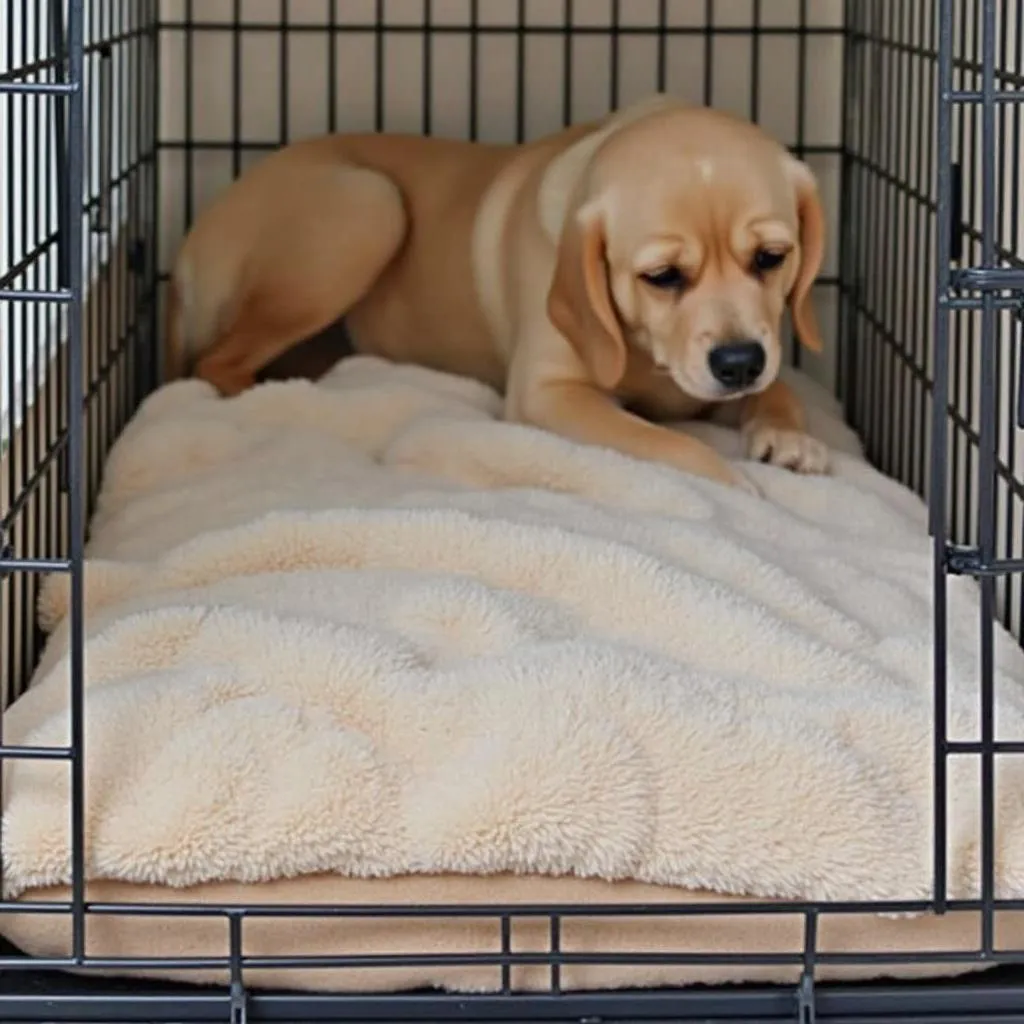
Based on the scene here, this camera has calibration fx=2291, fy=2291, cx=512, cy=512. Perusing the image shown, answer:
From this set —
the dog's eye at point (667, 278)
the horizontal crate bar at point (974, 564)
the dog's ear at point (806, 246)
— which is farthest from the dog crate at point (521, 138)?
the dog's eye at point (667, 278)

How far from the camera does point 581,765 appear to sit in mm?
1527

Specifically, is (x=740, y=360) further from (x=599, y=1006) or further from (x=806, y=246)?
(x=599, y=1006)

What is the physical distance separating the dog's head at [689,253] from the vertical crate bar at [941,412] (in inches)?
38.8

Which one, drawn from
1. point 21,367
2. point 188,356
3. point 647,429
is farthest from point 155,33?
point 21,367

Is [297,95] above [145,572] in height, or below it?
above

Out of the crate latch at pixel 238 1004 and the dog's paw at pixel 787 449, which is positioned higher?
the dog's paw at pixel 787 449

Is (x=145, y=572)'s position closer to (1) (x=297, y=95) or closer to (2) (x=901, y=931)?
(2) (x=901, y=931)

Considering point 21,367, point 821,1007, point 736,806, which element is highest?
point 21,367

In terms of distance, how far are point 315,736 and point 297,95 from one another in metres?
1.72

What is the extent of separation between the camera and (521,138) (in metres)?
3.13

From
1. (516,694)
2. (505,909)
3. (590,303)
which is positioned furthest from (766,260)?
(505,909)

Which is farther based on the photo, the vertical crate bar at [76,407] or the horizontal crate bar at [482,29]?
the horizontal crate bar at [482,29]

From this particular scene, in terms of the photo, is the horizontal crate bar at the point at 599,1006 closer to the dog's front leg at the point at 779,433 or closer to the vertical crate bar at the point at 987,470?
the vertical crate bar at the point at 987,470

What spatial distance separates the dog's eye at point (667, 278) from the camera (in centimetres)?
246
